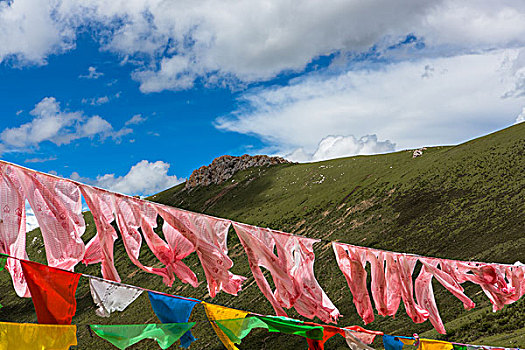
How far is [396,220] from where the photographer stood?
55.6 meters

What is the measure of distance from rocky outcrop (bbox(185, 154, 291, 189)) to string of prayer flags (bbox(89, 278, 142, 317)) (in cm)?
10876

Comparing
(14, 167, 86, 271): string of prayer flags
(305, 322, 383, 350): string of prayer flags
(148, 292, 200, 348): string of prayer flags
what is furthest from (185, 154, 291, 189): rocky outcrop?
(14, 167, 86, 271): string of prayer flags

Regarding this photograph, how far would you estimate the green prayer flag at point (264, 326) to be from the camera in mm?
5648

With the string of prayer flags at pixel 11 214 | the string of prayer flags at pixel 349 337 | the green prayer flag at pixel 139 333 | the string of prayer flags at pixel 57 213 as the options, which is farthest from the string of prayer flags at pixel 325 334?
the string of prayer flags at pixel 11 214

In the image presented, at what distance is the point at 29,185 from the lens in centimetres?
493

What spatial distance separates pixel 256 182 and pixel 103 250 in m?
101

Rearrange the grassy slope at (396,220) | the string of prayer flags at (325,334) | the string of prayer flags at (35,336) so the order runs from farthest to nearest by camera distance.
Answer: the grassy slope at (396,220) → the string of prayer flags at (325,334) → the string of prayer flags at (35,336)

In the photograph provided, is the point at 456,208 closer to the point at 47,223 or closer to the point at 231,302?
the point at 231,302

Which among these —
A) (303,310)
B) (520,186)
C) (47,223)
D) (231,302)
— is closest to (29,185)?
(47,223)

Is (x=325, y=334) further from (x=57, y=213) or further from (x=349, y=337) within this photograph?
(x=57, y=213)

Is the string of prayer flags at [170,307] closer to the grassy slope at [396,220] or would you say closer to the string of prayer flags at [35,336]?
the string of prayer flags at [35,336]

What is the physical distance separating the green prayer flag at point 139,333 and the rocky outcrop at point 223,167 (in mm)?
108660

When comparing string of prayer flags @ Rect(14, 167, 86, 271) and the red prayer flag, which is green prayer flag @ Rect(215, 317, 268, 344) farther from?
string of prayer flags @ Rect(14, 167, 86, 271)

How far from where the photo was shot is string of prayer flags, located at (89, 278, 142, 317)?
16.3ft
